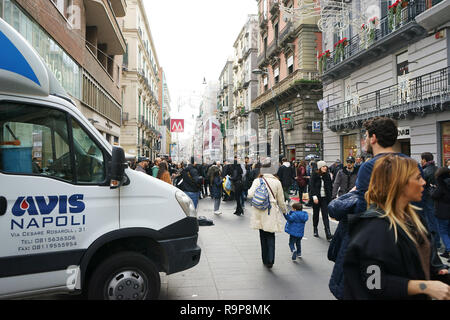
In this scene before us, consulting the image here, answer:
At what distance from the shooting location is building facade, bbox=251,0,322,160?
86.0 feet

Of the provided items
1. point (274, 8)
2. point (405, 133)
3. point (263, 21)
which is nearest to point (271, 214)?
point (405, 133)

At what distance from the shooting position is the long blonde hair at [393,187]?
178 cm

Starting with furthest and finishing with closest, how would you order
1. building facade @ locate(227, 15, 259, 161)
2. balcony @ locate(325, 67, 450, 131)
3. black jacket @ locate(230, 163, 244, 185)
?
building facade @ locate(227, 15, 259, 161) < balcony @ locate(325, 67, 450, 131) < black jacket @ locate(230, 163, 244, 185)

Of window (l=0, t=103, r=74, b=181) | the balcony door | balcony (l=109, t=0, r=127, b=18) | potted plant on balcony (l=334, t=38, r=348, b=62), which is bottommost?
window (l=0, t=103, r=74, b=181)

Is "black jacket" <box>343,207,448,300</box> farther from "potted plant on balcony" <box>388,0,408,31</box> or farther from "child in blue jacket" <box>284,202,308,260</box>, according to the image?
"potted plant on balcony" <box>388,0,408,31</box>

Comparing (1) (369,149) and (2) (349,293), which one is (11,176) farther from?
(1) (369,149)

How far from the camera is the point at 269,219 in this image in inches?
214

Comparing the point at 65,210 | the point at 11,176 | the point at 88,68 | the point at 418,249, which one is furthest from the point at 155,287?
the point at 88,68

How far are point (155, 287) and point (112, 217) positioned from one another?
91 cm

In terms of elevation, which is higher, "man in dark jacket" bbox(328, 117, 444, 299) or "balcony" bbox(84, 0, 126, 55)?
"balcony" bbox(84, 0, 126, 55)

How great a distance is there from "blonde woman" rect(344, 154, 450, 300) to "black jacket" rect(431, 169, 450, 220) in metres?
4.71

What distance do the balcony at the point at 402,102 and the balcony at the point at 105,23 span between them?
556 inches

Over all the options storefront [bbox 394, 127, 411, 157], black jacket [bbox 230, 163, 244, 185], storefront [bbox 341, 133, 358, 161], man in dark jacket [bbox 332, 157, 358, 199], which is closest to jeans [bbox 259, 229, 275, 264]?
man in dark jacket [bbox 332, 157, 358, 199]
